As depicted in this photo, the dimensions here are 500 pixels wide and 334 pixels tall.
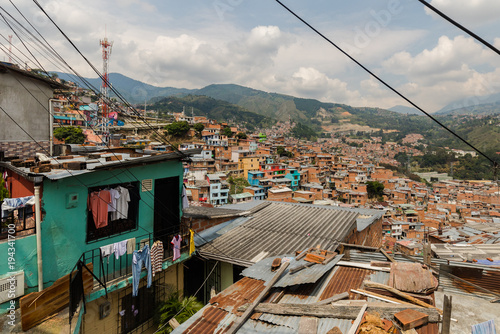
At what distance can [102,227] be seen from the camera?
692cm

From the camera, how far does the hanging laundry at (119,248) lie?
671 centimetres

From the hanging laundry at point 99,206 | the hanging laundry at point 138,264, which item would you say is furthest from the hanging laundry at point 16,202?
the hanging laundry at point 138,264

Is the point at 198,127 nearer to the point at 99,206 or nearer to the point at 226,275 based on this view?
the point at 226,275

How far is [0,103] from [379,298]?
12826 mm

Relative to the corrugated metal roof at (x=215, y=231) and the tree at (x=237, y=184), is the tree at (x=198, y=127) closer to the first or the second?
the tree at (x=237, y=184)

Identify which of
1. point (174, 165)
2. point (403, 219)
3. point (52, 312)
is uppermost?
point (174, 165)

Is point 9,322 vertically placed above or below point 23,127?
below

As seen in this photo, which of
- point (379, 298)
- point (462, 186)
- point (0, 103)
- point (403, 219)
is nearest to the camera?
point (379, 298)

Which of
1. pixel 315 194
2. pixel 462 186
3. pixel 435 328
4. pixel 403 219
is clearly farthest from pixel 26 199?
pixel 462 186

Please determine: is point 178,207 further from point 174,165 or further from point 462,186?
point 462,186

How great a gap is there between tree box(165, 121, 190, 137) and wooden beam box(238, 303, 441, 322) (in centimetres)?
7402

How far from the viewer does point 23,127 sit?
995 centimetres

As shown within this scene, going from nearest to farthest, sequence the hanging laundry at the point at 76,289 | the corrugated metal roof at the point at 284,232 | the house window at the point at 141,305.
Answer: the hanging laundry at the point at 76,289
the house window at the point at 141,305
the corrugated metal roof at the point at 284,232

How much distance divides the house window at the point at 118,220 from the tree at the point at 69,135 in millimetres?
53813
